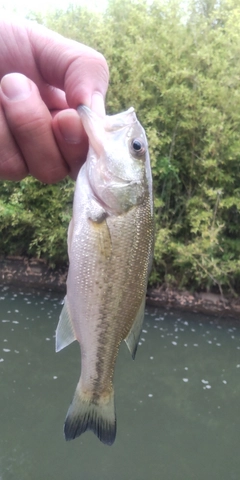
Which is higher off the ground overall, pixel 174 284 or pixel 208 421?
pixel 208 421

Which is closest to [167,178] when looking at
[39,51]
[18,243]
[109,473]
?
[18,243]

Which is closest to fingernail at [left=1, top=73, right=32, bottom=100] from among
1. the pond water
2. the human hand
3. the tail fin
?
the human hand

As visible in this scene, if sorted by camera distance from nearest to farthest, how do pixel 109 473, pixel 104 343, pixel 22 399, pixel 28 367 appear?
pixel 104 343, pixel 109 473, pixel 22 399, pixel 28 367

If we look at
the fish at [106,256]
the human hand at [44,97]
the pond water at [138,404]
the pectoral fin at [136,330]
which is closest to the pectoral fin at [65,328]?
the fish at [106,256]

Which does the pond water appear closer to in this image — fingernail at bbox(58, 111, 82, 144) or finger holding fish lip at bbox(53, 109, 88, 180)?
finger holding fish lip at bbox(53, 109, 88, 180)

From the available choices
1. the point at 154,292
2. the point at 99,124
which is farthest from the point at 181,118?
the point at 99,124

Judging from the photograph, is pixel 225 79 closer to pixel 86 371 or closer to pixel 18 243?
pixel 18 243

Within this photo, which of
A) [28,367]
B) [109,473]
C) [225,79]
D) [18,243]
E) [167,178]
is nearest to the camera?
[109,473]

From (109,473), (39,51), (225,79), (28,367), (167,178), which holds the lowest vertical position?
(28,367)
